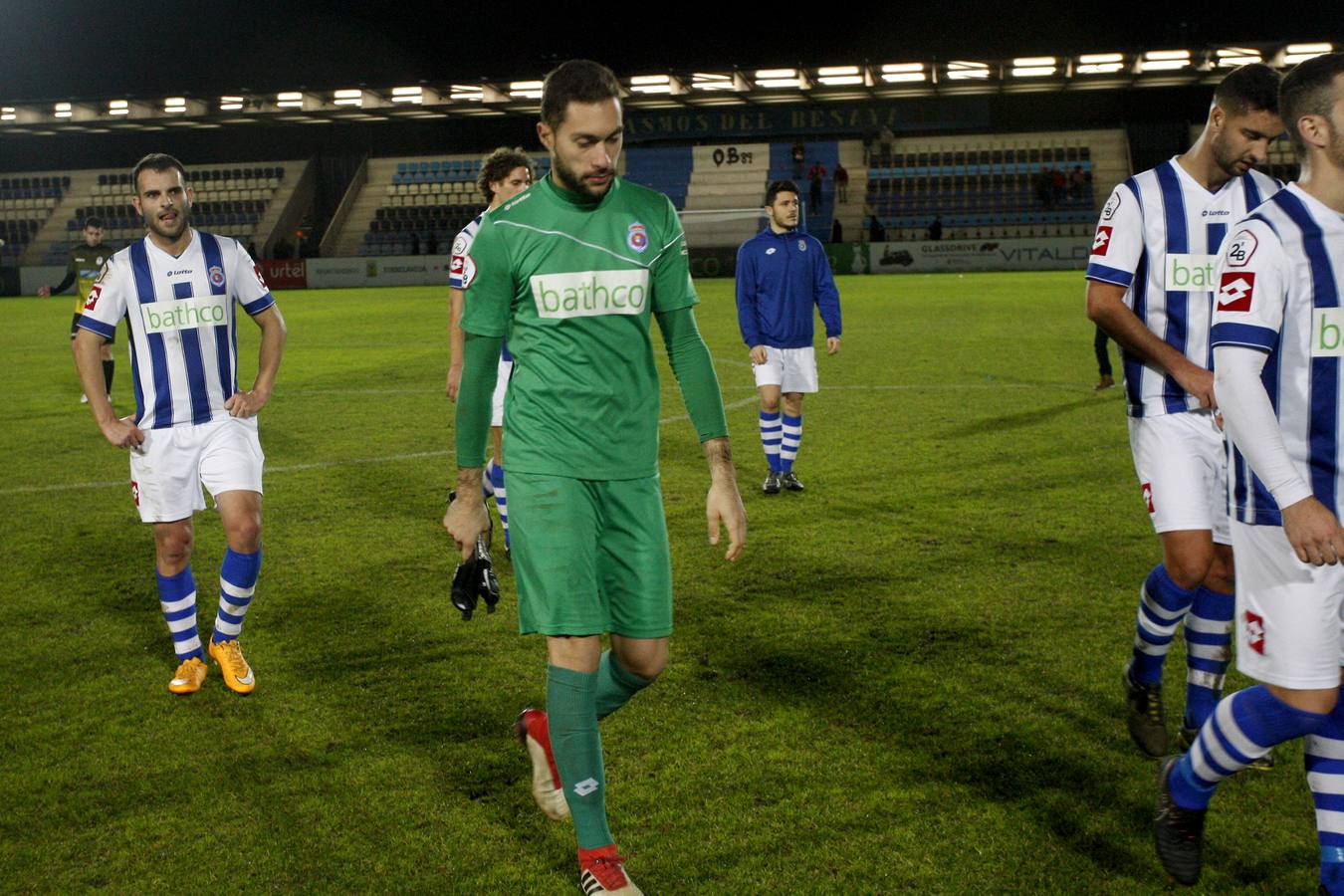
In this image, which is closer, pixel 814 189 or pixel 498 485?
pixel 498 485

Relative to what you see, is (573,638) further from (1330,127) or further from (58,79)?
(58,79)

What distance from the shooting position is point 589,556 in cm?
324

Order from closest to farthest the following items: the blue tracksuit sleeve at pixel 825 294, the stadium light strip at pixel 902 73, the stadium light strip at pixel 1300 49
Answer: the blue tracksuit sleeve at pixel 825 294 < the stadium light strip at pixel 1300 49 < the stadium light strip at pixel 902 73

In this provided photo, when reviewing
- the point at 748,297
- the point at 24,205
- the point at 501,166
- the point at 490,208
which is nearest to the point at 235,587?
the point at 490,208

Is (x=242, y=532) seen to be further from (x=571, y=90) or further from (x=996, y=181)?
(x=996, y=181)

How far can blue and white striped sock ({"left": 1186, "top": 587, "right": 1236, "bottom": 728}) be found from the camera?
161 inches

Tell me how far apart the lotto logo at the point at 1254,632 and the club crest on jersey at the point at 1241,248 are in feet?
2.73

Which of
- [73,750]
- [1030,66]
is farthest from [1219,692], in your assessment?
[1030,66]

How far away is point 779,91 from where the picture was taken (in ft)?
146

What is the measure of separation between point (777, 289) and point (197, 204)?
44.2m

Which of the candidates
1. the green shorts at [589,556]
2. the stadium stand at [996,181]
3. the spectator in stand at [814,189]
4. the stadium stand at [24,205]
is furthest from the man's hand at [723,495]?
the stadium stand at [24,205]

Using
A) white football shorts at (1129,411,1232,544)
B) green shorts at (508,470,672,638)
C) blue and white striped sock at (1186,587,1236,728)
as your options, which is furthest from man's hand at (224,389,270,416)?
blue and white striped sock at (1186,587,1236,728)

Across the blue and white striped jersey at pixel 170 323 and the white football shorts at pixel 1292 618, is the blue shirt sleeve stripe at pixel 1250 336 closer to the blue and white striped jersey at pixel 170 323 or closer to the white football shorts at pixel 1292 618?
the white football shorts at pixel 1292 618

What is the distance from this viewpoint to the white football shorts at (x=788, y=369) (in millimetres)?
9039
